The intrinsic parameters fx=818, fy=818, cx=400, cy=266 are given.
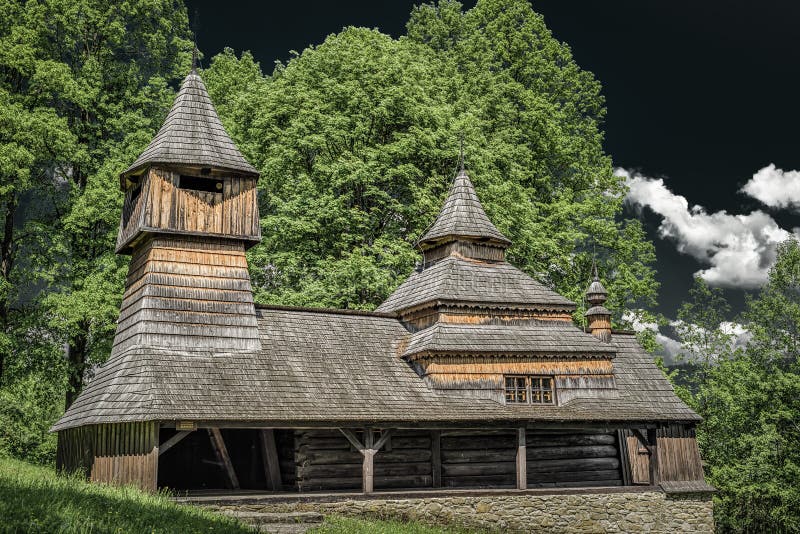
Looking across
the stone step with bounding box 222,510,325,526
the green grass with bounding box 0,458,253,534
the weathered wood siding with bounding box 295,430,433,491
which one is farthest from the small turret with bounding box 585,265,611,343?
the green grass with bounding box 0,458,253,534

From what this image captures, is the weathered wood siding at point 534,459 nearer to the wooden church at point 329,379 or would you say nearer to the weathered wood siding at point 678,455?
the wooden church at point 329,379

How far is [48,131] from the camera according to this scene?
30.7 meters

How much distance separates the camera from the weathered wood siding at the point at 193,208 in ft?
74.3

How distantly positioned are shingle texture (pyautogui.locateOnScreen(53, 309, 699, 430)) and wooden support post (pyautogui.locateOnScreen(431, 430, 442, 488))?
1403mm

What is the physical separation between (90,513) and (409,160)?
86.3ft

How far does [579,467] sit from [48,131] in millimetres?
22598

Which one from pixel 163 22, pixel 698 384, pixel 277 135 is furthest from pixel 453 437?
pixel 698 384

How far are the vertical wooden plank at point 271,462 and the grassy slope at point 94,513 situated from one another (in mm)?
5988

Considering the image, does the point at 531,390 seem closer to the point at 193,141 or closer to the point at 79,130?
the point at 193,141

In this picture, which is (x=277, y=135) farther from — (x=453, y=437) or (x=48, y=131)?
(x=453, y=437)

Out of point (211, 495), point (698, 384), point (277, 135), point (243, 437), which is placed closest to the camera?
point (211, 495)

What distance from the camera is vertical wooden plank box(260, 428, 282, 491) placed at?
72.5ft

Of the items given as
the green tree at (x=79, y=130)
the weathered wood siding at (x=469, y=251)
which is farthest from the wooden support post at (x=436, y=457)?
the green tree at (x=79, y=130)

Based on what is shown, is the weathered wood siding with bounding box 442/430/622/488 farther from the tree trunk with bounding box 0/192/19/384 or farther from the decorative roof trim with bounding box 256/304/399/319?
the tree trunk with bounding box 0/192/19/384
